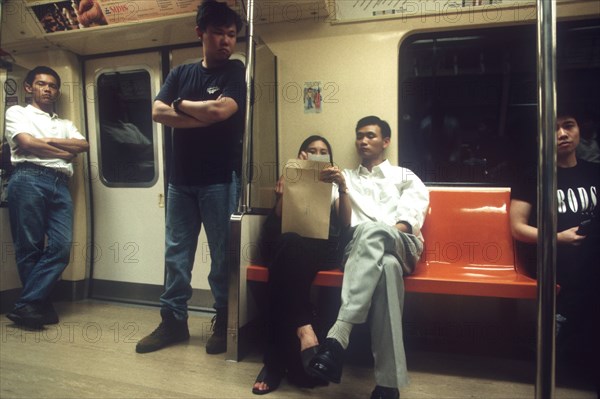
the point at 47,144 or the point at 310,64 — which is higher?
the point at 310,64

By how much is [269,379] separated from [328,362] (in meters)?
0.31

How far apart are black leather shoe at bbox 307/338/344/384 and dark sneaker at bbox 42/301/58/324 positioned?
1.70 metres

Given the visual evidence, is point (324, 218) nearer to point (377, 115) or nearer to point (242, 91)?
point (242, 91)

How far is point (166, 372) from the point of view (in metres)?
1.63

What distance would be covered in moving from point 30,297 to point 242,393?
1520mm

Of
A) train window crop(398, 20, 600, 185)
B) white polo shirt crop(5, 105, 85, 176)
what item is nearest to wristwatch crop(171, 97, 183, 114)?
white polo shirt crop(5, 105, 85, 176)

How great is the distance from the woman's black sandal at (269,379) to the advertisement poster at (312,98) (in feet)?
5.50

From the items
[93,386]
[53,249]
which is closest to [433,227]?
[93,386]

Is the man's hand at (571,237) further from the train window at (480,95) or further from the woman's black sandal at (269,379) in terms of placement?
the woman's black sandal at (269,379)

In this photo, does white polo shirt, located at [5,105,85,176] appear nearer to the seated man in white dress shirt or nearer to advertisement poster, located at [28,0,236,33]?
advertisement poster, located at [28,0,236,33]

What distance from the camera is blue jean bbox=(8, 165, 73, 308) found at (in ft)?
6.84

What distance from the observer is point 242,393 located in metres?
1.46

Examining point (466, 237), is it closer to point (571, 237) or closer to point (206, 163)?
point (571, 237)

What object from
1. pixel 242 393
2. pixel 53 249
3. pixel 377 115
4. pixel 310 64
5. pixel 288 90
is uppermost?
pixel 310 64
